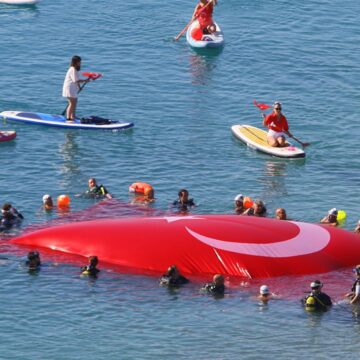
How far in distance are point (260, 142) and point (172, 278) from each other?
15.8 meters

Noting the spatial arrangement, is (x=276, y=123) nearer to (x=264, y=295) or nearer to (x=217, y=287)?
(x=217, y=287)

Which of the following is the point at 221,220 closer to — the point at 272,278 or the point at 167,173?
the point at 272,278

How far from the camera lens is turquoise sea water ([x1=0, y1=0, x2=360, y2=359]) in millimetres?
37250

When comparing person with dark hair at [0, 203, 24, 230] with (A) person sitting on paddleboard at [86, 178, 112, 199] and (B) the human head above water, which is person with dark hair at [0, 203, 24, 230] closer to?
(A) person sitting on paddleboard at [86, 178, 112, 199]

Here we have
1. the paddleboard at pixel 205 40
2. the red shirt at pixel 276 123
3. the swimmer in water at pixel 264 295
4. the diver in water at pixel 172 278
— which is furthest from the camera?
the paddleboard at pixel 205 40

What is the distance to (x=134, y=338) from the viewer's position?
121 feet

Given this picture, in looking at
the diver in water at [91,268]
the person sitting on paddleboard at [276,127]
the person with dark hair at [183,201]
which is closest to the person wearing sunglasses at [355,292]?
the diver in water at [91,268]

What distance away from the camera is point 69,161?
173ft

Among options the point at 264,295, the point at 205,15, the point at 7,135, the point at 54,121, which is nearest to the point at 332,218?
the point at 264,295

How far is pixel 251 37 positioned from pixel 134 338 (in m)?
36.2

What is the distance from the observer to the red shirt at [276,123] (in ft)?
172

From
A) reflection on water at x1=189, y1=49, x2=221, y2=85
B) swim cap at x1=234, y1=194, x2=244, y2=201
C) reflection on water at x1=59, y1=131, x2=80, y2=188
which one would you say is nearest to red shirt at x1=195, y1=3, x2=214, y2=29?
reflection on water at x1=189, y1=49, x2=221, y2=85

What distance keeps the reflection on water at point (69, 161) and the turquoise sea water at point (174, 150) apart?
9cm

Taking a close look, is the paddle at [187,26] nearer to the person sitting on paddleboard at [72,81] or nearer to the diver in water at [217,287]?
the person sitting on paddleboard at [72,81]
